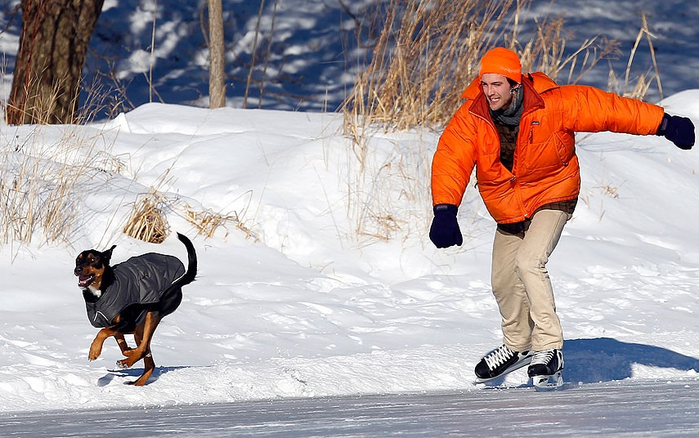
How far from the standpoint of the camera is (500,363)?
19.4 ft

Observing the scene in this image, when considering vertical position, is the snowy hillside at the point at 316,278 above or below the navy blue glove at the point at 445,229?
below

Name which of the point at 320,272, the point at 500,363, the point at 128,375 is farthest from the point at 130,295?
the point at 320,272

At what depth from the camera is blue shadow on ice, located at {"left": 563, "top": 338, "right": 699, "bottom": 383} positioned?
632 cm

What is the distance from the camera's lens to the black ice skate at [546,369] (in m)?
5.52

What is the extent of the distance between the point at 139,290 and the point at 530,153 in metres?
1.92

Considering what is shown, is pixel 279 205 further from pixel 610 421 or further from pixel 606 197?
pixel 610 421

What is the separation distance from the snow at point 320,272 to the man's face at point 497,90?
1.33m

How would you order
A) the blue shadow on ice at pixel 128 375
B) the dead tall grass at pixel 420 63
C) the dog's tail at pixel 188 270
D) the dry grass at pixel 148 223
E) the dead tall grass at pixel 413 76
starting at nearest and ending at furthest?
the blue shadow on ice at pixel 128 375, the dog's tail at pixel 188 270, the dry grass at pixel 148 223, the dead tall grass at pixel 413 76, the dead tall grass at pixel 420 63

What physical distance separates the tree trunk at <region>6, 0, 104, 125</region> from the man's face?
7352 millimetres

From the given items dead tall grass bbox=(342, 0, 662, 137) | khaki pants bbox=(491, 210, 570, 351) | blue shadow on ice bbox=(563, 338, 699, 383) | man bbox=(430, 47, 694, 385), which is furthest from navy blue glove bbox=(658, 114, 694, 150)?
dead tall grass bbox=(342, 0, 662, 137)

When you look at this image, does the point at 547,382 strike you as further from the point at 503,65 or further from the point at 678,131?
the point at 503,65

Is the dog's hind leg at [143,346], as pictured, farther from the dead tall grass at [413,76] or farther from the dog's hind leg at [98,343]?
the dead tall grass at [413,76]

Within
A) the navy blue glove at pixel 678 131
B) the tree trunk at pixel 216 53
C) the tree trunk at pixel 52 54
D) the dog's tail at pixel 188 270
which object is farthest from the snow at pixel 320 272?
the tree trunk at pixel 216 53

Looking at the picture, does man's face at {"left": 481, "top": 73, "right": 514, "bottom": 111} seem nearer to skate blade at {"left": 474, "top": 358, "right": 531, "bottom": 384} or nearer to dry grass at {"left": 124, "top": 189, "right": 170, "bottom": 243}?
skate blade at {"left": 474, "top": 358, "right": 531, "bottom": 384}
